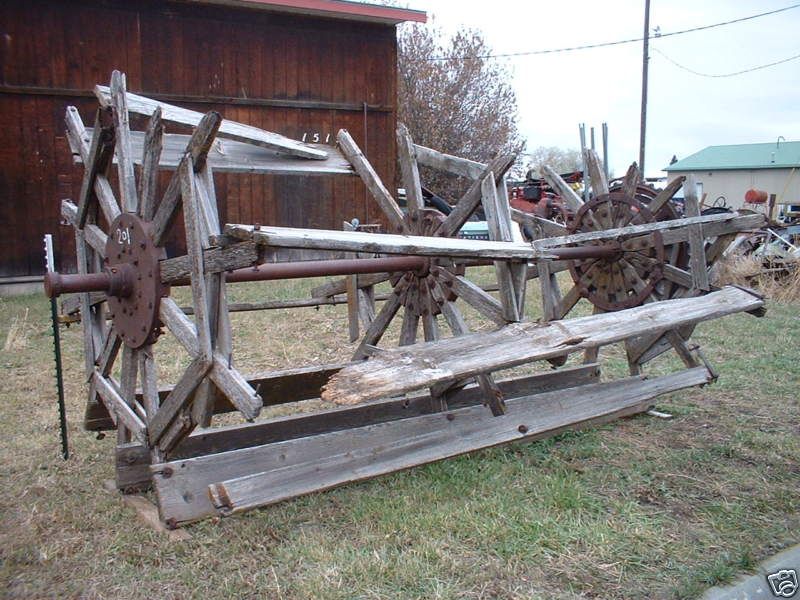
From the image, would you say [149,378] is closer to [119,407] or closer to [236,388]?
[119,407]

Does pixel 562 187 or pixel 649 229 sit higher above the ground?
pixel 562 187

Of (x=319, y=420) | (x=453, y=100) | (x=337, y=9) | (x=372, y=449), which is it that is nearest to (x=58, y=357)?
→ (x=319, y=420)

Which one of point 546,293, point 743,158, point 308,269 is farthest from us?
point 743,158

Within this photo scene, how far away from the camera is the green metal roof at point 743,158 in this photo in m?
39.9

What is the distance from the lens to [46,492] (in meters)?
4.21

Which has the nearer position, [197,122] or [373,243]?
[373,243]

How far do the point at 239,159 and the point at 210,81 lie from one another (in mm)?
8585

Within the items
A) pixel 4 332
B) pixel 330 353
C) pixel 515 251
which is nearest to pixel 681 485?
pixel 515 251

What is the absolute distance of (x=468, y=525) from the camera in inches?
146

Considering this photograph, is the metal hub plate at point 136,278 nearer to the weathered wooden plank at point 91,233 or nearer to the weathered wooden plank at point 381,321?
the weathered wooden plank at point 91,233

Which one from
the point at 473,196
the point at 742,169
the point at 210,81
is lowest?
the point at 473,196

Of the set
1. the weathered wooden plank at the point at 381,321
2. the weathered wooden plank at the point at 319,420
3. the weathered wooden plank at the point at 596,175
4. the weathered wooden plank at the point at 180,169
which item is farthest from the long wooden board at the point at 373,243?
the weathered wooden plank at the point at 596,175

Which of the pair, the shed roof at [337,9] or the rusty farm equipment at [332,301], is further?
the shed roof at [337,9]

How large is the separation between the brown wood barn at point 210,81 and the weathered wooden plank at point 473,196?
8.51 meters
